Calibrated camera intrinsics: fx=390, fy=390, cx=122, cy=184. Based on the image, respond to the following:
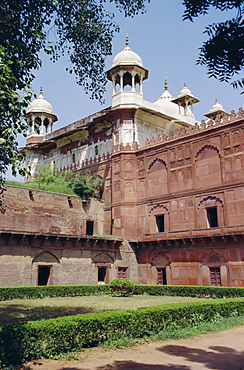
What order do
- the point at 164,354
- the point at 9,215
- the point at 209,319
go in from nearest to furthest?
the point at 164,354 → the point at 209,319 → the point at 9,215

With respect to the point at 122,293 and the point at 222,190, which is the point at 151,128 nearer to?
the point at 222,190

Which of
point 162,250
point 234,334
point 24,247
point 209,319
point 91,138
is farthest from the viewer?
point 91,138

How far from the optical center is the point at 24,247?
68.9 ft

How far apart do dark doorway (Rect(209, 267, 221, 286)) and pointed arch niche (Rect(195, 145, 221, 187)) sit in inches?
193

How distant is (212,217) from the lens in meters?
23.3

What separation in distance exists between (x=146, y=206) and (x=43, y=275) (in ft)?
26.7

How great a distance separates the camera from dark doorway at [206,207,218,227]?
23.0 m

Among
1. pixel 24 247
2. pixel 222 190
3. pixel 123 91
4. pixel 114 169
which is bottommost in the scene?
pixel 24 247

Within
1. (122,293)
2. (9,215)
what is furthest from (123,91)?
(122,293)

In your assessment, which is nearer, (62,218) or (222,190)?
(222,190)

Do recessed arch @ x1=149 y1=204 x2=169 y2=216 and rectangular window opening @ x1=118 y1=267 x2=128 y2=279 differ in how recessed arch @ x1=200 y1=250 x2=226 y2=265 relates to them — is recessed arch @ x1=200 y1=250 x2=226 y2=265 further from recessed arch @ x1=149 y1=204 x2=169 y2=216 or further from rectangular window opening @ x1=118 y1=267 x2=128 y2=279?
rectangular window opening @ x1=118 y1=267 x2=128 y2=279

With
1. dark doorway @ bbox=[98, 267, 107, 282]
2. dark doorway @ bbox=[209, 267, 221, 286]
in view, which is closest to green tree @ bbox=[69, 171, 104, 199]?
dark doorway @ bbox=[98, 267, 107, 282]

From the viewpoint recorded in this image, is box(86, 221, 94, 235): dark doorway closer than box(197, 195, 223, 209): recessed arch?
No

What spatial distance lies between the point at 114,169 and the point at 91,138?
4655 millimetres
